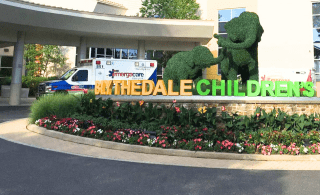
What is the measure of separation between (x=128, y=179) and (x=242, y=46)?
808cm

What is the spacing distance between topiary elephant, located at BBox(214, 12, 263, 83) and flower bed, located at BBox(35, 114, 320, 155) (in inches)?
162

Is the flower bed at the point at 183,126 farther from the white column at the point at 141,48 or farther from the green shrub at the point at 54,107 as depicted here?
the white column at the point at 141,48

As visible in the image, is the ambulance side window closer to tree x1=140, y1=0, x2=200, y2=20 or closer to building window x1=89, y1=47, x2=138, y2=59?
tree x1=140, y1=0, x2=200, y2=20

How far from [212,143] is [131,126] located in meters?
3.27

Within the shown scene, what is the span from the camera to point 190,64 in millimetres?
12445

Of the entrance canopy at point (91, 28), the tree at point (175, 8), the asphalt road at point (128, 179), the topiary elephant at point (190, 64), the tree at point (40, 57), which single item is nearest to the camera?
the asphalt road at point (128, 179)

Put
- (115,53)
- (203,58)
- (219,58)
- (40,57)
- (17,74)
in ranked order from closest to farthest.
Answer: (219,58) < (203,58) < (17,74) < (40,57) < (115,53)

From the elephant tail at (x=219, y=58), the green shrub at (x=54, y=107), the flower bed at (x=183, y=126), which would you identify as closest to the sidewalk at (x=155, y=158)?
the flower bed at (x=183, y=126)

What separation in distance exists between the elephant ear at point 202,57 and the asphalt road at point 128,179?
22.5ft

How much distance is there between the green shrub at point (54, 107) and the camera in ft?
37.8

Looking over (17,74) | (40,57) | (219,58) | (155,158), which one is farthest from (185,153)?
(40,57)

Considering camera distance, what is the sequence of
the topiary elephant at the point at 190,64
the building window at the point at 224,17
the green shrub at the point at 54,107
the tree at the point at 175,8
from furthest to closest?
the building window at the point at 224,17 < the tree at the point at 175,8 < the topiary elephant at the point at 190,64 < the green shrub at the point at 54,107

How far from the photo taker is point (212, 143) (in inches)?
309

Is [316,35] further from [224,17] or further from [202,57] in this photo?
[202,57]
